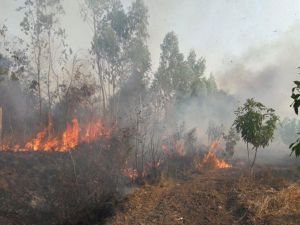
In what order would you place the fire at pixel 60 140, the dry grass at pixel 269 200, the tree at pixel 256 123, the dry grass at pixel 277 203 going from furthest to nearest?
the fire at pixel 60 140 < the tree at pixel 256 123 < the dry grass at pixel 277 203 < the dry grass at pixel 269 200

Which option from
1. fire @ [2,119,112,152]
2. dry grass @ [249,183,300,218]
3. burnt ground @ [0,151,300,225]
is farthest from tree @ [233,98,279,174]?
fire @ [2,119,112,152]

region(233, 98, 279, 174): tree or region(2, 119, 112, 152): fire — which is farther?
region(2, 119, 112, 152): fire

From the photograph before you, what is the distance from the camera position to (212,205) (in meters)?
16.1

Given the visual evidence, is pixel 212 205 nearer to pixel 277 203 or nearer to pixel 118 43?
pixel 277 203

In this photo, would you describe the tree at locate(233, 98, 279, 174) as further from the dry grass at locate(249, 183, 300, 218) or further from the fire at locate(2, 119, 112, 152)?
the fire at locate(2, 119, 112, 152)

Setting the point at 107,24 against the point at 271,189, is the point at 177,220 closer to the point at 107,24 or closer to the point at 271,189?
the point at 271,189

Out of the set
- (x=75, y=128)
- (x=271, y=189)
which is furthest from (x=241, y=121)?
(x=75, y=128)

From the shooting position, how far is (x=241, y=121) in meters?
21.6

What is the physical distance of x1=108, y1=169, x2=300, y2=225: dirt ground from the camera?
14320 mm

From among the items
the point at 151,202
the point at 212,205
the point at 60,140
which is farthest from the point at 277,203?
the point at 60,140

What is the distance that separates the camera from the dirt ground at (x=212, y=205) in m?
14.3

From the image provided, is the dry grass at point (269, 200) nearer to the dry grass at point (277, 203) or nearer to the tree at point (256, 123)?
the dry grass at point (277, 203)

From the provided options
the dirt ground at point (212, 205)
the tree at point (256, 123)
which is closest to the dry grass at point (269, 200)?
the dirt ground at point (212, 205)

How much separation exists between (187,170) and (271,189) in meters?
9.52
